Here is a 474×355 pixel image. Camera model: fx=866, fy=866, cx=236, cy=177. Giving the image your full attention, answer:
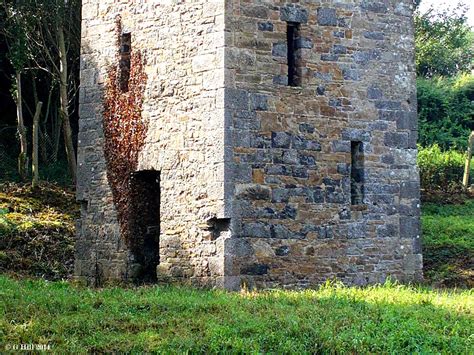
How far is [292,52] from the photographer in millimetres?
13438

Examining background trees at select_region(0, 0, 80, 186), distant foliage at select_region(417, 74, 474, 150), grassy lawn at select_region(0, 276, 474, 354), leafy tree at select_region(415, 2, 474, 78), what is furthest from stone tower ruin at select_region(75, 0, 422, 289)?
leafy tree at select_region(415, 2, 474, 78)

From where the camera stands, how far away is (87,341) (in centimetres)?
878

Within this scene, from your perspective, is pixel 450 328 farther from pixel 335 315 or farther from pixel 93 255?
pixel 93 255

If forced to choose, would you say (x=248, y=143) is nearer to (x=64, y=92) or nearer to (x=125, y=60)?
(x=125, y=60)

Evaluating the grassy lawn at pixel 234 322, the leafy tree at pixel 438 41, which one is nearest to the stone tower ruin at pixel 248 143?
the grassy lawn at pixel 234 322

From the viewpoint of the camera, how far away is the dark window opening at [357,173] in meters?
13.8

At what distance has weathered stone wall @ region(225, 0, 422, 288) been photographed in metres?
12.8

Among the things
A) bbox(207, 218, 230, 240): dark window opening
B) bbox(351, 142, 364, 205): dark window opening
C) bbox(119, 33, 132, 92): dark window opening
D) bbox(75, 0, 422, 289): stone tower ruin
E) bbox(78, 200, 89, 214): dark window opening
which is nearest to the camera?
bbox(207, 218, 230, 240): dark window opening

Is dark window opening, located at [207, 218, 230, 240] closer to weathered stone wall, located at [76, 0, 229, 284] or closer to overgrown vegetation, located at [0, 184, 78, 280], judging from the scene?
weathered stone wall, located at [76, 0, 229, 284]

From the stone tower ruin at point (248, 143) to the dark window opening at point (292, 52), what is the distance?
0.07 feet

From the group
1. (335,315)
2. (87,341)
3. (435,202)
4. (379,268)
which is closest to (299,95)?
(379,268)

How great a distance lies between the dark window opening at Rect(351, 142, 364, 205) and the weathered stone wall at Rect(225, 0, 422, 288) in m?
0.09

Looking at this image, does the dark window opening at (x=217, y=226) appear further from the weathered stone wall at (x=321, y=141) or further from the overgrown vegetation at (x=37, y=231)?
the overgrown vegetation at (x=37, y=231)

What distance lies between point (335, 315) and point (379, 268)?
3.91m
